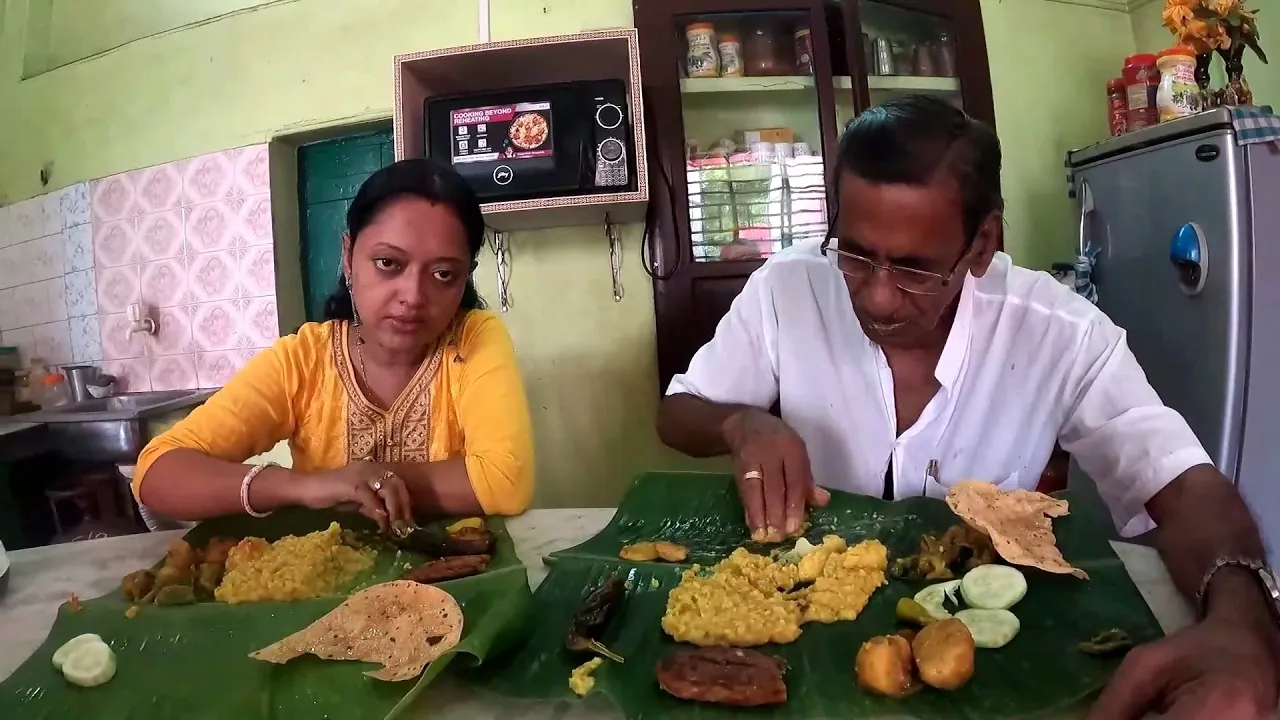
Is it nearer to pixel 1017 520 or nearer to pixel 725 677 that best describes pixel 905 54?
pixel 1017 520

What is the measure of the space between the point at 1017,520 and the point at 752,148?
2.06 metres

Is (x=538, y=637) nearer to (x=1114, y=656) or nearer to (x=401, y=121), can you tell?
(x=1114, y=656)

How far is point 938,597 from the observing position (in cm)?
83

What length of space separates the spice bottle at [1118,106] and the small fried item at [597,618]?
2.91 metres

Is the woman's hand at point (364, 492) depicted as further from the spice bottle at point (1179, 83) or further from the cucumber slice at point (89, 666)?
the spice bottle at point (1179, 83)

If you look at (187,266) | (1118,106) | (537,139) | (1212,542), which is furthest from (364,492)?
(1118,106)

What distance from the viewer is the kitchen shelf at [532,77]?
240cm

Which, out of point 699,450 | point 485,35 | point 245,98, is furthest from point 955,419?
point 245,98

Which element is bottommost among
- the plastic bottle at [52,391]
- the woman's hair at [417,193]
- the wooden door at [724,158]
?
the plastic bottle at [52,391]

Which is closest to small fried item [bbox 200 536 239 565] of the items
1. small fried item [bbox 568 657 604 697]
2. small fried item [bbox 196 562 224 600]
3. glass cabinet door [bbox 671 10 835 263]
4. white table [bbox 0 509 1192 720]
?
small fried item [bbox 196 562 224 600]

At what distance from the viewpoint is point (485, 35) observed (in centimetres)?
277

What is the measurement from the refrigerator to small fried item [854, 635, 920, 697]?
2047mm

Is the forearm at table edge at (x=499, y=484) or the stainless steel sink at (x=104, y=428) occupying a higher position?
the stainless steel sink at (x=104, y=428)

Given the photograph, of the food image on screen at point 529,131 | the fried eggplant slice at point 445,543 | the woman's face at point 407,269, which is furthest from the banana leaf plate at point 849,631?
the food image on screen at point 529,131
